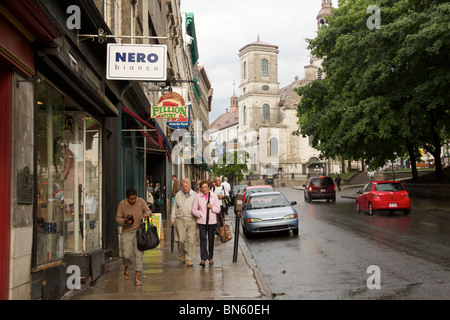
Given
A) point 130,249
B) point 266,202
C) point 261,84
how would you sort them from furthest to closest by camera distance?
point 261,84 → point 266,202 → point 130,249

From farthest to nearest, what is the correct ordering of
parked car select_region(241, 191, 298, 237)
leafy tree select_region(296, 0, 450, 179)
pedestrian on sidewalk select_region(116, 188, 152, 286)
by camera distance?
leafy tree select_region(296, 0, 450, 179) → parked car select_region(241, 191, 298, 237) → pedestrian on sidewalk select_region(116, 188, 152, 286)

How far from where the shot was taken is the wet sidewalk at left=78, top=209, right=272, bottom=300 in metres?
7.02

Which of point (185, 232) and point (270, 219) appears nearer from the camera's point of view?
point (185, 232)

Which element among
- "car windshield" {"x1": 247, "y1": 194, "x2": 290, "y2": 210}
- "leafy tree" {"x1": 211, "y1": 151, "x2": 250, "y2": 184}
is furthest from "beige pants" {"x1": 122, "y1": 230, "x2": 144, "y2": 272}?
"leafy tree" {"x1": 211, "y1": 151, "x2": 250, "y2": 184}

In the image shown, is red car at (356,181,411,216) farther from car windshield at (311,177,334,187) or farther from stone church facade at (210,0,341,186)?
stone church facade at (210,0,341,186)

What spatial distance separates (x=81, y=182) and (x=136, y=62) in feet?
8.24

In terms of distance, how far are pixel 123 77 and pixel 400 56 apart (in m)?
15.7

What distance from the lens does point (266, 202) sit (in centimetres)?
1603

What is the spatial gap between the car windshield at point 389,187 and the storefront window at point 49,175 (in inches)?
600

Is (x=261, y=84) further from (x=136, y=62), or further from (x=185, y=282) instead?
(x=185, y=282)

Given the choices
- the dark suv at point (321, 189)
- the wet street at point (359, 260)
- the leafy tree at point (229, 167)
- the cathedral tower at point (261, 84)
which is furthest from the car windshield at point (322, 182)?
the cathedral tower at point (261, 84)

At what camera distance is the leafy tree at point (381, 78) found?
69.3 feet

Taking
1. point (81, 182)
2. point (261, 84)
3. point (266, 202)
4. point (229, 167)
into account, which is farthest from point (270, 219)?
point (261, 84)

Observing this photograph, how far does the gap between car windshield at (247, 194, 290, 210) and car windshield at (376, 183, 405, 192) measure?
5896mm
